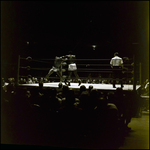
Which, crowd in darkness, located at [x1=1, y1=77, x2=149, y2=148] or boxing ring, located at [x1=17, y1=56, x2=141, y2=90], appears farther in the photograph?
boxing ring, located at [x1=17, y1=56, x2=141, y2=90]

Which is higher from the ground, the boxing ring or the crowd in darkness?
the boxing ring

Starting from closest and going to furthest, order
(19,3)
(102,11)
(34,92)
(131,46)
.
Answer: (34,92) → (19,3) → (102,11) → (131,46)

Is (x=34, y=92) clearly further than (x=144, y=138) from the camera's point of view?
Yes

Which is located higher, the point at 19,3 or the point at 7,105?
the point at 19,3

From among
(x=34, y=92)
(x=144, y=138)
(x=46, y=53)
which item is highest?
(x=46, y=53)

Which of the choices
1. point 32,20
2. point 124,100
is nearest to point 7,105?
point 124,100

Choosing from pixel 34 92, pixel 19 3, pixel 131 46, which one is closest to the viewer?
pixel 34 92

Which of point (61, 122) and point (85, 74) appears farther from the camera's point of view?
point (85, 74)

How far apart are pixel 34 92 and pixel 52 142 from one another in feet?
2.98

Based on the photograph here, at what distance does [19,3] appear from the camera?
4551 mm

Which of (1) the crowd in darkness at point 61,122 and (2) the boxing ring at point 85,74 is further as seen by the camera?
(2) the boxing ring at point 85,74

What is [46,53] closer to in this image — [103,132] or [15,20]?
[15,20]

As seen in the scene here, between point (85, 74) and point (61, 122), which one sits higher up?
point (85, 74)

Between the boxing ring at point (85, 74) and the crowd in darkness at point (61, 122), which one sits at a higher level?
the boxing ring at point (85, 74)
